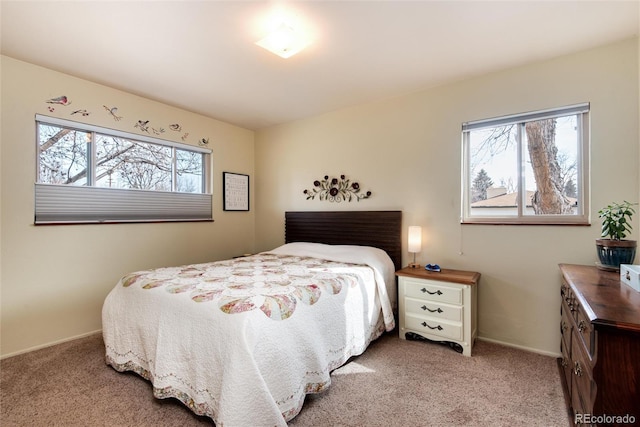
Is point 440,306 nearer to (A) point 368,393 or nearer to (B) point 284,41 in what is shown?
(A) point 368,393

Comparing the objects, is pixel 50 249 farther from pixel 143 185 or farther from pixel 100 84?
pixel 100 84

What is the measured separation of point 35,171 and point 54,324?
1.37 m

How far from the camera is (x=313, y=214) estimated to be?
3.88m

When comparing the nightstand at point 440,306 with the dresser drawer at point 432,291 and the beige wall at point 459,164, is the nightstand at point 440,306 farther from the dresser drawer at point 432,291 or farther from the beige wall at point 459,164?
the beige wall at point 459,164

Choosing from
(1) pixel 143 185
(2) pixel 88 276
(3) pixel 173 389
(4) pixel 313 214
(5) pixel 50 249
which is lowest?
(3) pixel 173 389

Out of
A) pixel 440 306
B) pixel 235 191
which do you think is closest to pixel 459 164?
pixel 440 306

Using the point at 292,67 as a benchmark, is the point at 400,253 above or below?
below

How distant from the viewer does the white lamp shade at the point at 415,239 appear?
298 centimetres

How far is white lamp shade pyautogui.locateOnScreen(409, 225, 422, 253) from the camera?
9.78 ft

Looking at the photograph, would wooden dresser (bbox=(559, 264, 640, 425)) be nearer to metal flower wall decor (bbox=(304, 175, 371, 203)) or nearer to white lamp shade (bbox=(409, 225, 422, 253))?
white lamp shade (bbox=(409, 225, 422, 253))

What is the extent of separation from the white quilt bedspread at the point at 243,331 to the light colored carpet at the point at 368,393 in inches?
5.2

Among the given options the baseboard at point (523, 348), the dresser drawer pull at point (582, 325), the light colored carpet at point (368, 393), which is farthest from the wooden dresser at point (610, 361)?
the baseboard at point (523, 348)

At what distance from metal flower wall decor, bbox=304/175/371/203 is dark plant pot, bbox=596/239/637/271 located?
205 centimetres

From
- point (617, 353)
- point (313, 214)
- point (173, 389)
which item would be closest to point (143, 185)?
point (313, 214)
